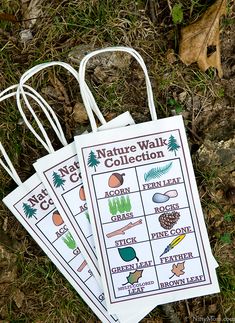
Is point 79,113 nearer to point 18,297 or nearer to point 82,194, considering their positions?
point 82,194

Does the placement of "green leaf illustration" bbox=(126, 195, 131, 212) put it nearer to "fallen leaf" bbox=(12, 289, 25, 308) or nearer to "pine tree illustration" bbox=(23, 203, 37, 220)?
"pine tree illustration" bbox=(23, 203, 37, 220)

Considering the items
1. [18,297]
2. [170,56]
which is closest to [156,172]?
[170,56]

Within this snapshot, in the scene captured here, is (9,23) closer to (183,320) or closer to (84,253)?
(84,253)

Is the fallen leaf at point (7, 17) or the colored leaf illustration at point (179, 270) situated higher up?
the fallen leaf at point (7, 17)

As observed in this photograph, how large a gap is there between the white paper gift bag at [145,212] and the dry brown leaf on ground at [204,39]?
0.79ft

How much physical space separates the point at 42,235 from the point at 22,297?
259mm

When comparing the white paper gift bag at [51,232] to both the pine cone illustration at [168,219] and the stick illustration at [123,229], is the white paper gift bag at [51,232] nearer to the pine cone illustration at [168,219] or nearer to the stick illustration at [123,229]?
the stick illustration at [123,229]

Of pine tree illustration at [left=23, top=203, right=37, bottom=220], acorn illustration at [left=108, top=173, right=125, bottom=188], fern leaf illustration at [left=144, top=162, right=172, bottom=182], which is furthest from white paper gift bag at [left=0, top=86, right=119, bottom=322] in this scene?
fern leaf illustration at [left=144, top=162, right=172, bottom=182]

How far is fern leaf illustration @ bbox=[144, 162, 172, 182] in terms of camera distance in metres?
1.82

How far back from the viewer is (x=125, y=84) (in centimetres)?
190

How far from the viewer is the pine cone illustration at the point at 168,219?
1.82 m

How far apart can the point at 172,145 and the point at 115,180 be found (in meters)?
0.23

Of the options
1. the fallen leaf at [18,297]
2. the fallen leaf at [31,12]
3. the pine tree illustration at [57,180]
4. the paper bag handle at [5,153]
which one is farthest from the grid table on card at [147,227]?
the fallen leaf at [31,12]

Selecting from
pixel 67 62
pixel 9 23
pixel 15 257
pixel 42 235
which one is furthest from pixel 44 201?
pixel 9 23
